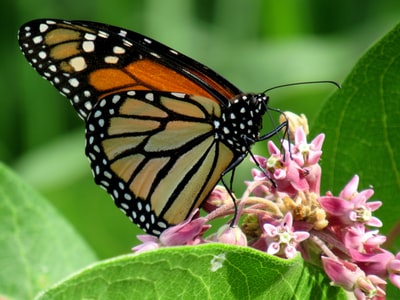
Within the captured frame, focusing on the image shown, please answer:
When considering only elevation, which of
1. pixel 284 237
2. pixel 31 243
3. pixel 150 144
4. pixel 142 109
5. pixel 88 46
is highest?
pixel 88 46

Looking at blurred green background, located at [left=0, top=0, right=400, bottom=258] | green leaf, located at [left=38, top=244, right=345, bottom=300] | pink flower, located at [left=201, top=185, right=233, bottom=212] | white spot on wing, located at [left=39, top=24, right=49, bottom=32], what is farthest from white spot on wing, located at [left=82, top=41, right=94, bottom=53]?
blurred green background, located at [left=0, top=0, right=400, bottom=258]

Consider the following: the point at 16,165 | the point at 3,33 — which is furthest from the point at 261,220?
the point at 3,33

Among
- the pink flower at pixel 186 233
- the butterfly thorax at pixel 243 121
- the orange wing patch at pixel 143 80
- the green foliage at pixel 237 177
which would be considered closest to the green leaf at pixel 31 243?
the green foliage at pixel 237 177

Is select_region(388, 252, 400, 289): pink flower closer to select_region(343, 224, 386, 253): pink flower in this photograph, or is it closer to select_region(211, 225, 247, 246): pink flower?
select_region(343, 224, 386, 253): pink flower

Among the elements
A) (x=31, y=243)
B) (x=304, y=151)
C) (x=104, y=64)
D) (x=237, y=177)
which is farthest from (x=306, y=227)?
(x=237, y=177)

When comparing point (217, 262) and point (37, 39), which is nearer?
point (217, 262)

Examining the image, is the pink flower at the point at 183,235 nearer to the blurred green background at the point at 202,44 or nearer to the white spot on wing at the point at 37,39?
the white spot on wing at the point at 37,39

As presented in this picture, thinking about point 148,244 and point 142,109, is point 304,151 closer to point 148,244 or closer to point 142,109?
point 148,244
